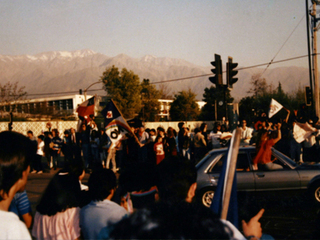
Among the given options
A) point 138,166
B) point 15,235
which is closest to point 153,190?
point 138,166

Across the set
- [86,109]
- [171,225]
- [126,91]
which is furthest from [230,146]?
[126,91]

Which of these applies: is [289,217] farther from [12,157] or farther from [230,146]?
[12,157]

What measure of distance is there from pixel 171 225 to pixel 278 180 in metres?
6.57

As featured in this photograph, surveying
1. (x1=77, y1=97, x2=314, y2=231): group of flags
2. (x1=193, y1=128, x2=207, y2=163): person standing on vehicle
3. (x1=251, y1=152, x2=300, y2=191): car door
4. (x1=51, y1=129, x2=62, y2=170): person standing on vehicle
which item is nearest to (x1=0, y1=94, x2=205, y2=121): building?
(x1=51, y1=129, x2=62, y2=170): person standing on vehicle

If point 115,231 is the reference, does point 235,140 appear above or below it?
above

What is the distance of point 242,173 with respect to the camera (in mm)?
7270

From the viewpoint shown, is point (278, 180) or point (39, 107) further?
point (39, 107)

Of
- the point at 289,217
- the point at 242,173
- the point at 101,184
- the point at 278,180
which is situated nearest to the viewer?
the point at 101,184

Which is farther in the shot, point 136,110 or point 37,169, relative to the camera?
point 136,110

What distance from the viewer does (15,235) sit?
1503 mm

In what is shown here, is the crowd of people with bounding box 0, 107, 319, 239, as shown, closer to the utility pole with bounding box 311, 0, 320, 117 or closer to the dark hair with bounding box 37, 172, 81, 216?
the dark hair with bounding box 37, 172, 81, 216

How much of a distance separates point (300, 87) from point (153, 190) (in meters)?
61.2

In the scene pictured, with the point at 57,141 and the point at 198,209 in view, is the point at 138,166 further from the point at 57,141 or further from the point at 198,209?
the point at 57,141

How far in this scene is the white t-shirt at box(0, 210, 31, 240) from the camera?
58.6 inches
